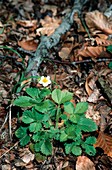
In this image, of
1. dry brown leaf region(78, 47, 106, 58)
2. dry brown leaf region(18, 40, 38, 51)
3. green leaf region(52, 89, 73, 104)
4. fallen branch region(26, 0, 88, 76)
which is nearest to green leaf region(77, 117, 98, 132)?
green leaf region(52, 89, 73, 104)

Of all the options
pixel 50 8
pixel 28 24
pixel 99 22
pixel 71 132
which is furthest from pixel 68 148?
pixel 50 8

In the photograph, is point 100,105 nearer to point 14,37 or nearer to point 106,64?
point 106,64

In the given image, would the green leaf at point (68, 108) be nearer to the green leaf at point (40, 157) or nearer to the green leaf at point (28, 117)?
the green leaf at point (28, 117)

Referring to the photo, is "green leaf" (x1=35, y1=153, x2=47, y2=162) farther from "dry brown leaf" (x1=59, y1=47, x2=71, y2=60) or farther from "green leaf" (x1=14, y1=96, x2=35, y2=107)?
"dry brown leaf" (x1=59, y1=47, x2=71, y2=60)

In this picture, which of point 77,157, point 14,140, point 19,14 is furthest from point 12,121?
point 19,14

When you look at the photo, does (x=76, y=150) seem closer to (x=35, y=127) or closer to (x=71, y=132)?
(x=71, y=132)

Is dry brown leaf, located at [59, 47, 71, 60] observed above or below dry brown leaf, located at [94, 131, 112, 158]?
above
